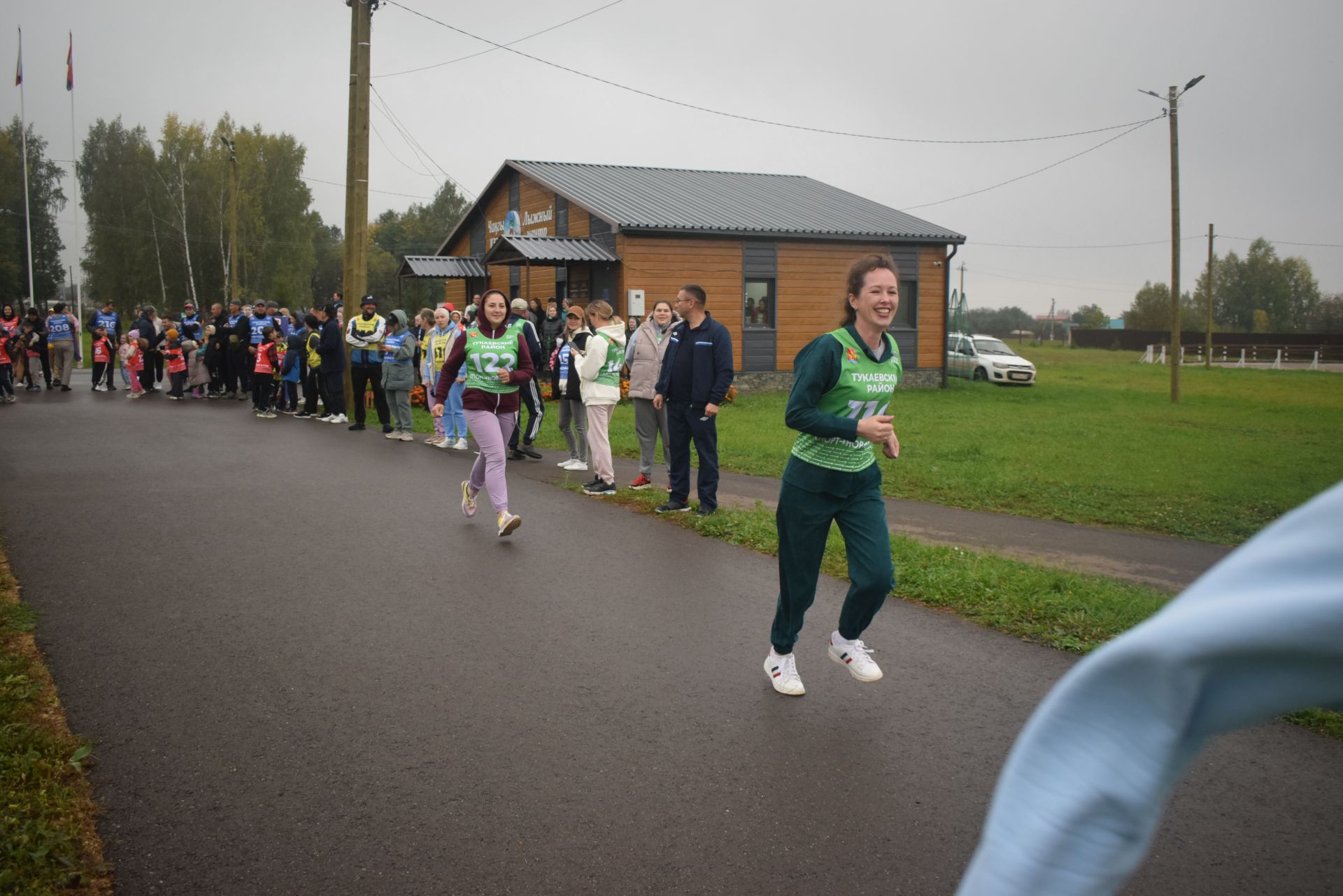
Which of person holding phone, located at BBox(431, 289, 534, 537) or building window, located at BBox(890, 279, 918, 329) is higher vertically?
building window, located at BBox(890, 279, 918, 329)

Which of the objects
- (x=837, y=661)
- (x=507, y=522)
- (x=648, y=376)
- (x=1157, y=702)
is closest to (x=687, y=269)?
(x=648, y=376)

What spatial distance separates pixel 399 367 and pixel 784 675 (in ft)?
42.5

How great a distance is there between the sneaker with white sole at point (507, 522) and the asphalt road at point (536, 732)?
0.77ft

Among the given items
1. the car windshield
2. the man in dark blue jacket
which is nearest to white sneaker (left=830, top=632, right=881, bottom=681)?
the man in dark blue jacket

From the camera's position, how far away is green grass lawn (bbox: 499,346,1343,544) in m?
12.2

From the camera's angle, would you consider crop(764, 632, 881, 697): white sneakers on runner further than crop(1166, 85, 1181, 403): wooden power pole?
No

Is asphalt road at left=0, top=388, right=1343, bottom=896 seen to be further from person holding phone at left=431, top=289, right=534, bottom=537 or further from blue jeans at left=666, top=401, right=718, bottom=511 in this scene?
blue jeans at left=666, top=401, right=718, bottom=511

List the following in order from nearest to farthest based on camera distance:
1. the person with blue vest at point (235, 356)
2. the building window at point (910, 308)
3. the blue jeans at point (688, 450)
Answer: the blue jeans at point (688, 450)
the person with blue vest at point (235, 356)
the building window at point (910, 308)

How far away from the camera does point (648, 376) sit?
12.0 m

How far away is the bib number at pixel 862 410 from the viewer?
5312 mm

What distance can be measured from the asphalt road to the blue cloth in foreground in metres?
2.84

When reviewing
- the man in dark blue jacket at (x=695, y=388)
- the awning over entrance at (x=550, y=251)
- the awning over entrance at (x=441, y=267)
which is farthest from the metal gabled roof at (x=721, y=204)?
the man in dark blue jacket at (x=695, y=388)

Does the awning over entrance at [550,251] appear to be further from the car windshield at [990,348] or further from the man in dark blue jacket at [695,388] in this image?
the man in dark blue jacket at [695,388]

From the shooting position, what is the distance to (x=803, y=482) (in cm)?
534
